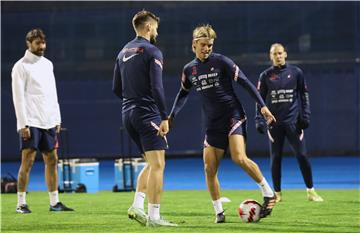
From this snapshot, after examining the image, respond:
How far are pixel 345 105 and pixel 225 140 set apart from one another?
16.9 m

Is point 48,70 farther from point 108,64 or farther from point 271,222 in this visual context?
point 108,64

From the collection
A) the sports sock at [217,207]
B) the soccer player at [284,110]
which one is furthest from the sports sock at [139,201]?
the soccer player at [284,110]

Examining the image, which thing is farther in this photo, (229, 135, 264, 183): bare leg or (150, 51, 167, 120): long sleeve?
(229, 135, 264, 183): bare leg

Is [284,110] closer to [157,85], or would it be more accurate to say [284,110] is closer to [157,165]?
[157,165]

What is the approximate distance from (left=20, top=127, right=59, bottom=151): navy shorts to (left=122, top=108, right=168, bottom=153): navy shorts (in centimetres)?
215

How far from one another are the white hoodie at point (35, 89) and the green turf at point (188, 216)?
104 cm

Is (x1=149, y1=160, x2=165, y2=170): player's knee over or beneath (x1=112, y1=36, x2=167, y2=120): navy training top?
beneath

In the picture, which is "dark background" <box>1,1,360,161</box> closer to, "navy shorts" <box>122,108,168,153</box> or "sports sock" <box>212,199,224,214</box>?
"sports sock" <box>212,199,224,214</box>

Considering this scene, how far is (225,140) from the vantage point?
28.0 ft

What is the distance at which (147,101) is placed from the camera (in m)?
7.95

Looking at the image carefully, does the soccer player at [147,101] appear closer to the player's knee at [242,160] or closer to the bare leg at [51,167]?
the player's knee at [242,160]

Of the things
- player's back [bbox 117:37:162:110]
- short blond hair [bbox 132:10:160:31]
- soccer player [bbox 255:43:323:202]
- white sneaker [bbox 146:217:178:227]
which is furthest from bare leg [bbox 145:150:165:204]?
soccer player [bbox 255:43:323:202]

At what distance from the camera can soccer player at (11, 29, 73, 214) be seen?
987cm

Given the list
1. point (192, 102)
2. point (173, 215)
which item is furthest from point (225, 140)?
point (192, 102)
